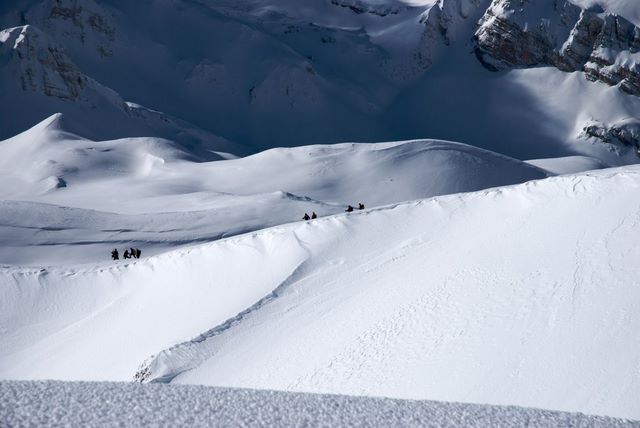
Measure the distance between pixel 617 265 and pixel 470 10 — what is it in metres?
78.5

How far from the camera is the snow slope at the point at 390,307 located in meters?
9.60

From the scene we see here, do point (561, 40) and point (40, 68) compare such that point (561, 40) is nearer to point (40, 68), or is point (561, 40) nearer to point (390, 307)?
point (40, 68)

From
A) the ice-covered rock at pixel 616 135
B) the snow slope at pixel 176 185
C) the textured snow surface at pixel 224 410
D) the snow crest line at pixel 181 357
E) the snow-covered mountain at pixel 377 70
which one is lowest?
the ice-covered rock at pixel 616 135

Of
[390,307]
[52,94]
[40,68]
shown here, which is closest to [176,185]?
[390,307]

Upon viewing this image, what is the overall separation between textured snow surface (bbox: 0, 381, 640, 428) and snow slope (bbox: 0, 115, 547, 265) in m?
19.0

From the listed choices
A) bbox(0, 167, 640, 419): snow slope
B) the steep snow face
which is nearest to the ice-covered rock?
the steep snow face

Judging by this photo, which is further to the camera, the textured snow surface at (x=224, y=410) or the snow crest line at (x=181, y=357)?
the snow crest line at (x=181, y=357)

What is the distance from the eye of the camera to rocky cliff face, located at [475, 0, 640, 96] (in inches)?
3071

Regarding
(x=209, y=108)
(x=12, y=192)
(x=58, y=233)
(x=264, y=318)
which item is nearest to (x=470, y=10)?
(x=209, y=108)

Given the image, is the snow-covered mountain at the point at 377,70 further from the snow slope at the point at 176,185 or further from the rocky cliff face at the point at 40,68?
the snow slope at the point at 176,185

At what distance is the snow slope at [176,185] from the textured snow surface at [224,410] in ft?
62.4

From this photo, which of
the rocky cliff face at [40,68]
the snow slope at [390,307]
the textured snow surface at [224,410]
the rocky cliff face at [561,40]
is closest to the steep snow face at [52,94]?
the rocky cliff face at [40,68]

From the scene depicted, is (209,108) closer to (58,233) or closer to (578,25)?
(578,25)

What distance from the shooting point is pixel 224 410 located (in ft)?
14.8
